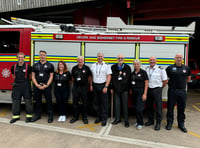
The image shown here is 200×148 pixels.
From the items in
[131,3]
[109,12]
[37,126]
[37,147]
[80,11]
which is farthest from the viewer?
[80,11]

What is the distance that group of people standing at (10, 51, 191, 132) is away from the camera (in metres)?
3.96

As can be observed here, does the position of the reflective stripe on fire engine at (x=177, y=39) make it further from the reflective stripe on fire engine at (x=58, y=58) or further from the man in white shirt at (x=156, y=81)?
the reflective stripe on fire engine at (x=58, y=58)

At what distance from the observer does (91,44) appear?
14.6ft

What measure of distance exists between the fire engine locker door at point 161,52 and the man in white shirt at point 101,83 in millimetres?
1017

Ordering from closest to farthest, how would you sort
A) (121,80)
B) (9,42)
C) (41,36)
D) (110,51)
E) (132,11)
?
1. (121,80)
2. (110,51)
3. (41,36)
4. (9,42)
5. (132,11)

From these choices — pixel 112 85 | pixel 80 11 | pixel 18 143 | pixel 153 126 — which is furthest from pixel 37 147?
pixel 80 11

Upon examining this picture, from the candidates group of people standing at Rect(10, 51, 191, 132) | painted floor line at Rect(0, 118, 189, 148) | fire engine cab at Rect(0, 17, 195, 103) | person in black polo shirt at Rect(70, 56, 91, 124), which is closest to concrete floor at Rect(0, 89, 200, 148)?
painted floor line at Rect(0, 118, 189, 148)

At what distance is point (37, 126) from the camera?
13.6ft

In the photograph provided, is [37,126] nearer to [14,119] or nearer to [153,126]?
[14,119]

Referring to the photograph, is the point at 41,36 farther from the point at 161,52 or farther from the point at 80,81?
the point at 161,52

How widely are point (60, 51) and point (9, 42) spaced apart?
1522mm

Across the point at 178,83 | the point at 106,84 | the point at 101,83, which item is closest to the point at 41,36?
the point at 101,83

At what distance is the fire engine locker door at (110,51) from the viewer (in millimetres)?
4379

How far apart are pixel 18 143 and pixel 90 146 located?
145 cm
